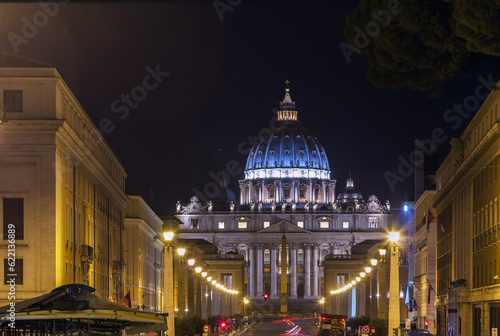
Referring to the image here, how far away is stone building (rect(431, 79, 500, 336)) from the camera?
50688 millimetres

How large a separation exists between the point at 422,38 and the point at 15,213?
27524 millimetres

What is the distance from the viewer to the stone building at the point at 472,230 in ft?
166

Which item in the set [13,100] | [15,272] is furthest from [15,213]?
[13,100]

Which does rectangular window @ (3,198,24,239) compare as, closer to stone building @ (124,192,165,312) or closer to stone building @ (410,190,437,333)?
stone building @ (124,192,165,312)

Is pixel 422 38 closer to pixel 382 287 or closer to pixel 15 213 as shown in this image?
pixel 15 213

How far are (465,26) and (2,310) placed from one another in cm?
1254

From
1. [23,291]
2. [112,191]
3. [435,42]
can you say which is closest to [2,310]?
[435,42]

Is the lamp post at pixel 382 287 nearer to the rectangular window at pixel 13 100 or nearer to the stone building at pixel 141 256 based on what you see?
the stone building at pixel 141 256

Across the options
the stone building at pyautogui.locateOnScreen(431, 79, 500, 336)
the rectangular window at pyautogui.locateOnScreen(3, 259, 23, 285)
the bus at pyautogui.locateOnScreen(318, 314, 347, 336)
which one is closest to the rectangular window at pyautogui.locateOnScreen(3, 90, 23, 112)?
the rectangular window at pyautogui.locateOnScreen(3, 259, 23, 285)

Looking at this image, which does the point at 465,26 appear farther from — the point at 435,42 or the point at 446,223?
the point at 446,223

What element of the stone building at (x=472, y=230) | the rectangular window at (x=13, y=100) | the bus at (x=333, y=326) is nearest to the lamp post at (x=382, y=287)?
the stone building at (x=472, y=230)

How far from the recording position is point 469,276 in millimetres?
60500

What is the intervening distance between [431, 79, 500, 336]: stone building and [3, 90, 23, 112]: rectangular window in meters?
18.7

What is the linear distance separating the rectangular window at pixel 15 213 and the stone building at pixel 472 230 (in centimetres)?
1916
